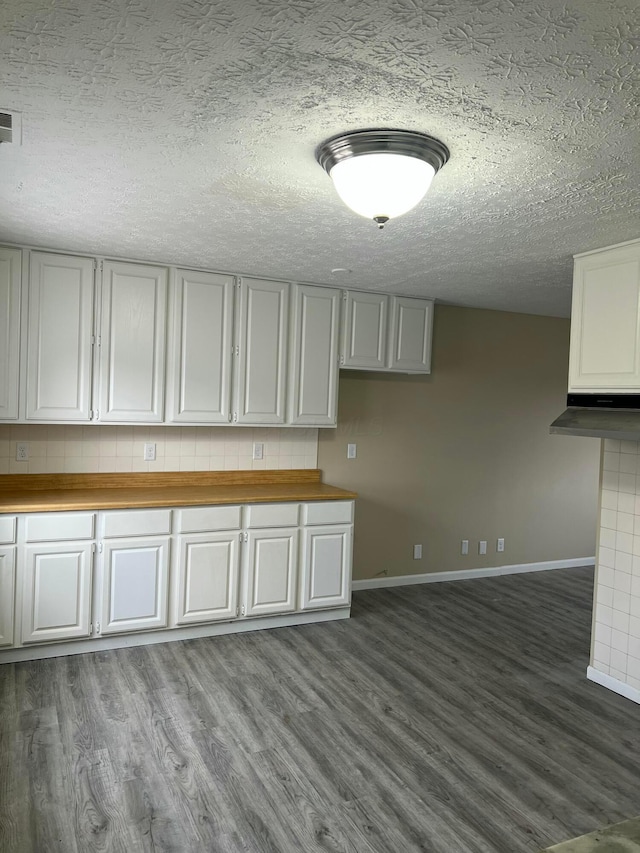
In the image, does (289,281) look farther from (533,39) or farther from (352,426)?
(533,39)

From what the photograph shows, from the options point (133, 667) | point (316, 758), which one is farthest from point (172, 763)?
point (133, 667)

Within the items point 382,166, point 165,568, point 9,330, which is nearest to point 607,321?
point 382,166

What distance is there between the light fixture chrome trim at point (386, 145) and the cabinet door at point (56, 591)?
2653mm

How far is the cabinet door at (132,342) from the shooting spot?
3918mm

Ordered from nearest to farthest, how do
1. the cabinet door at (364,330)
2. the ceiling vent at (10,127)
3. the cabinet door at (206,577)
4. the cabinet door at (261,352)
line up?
the ceiling vent at (10,127)
the cabinet door at (206,577)
the cabinet door at (261,352)
the cabinet door at (364,330)

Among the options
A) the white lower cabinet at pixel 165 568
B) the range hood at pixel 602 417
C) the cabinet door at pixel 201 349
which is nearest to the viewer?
the range hood at pixel 602 417

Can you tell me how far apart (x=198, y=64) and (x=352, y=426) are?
3664 millimetres

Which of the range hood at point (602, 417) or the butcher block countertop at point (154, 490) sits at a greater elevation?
the range hood at point (602, 417)

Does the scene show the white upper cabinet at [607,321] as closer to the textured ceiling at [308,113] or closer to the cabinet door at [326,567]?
the textured ceiling at [308,113]

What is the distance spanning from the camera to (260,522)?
4137mm

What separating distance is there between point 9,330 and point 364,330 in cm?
242

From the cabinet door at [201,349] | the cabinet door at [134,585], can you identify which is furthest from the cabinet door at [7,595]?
the cabinet door at [201,349]

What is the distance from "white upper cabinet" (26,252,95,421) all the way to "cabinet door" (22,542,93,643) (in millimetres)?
810

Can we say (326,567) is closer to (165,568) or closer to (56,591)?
(165,568)
